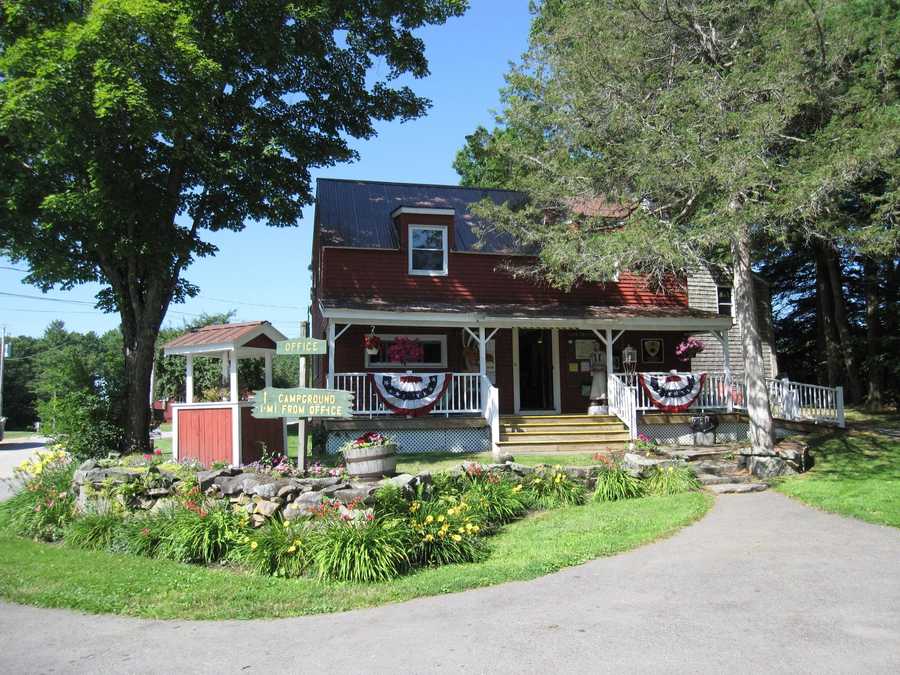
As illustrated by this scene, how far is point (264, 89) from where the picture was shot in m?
16.2

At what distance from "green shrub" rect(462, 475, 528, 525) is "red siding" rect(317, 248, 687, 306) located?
8198 mm

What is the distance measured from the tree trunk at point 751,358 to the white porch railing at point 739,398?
11.1 ft

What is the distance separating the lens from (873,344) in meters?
22.1

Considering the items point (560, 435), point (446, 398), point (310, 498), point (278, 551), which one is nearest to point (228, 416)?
point (310, 498)

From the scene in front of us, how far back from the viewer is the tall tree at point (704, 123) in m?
11.4

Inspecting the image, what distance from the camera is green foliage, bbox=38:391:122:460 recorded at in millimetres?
13414

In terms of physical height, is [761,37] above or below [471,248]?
above

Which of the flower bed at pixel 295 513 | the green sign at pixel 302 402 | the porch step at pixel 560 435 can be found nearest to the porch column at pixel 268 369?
the flower bed at pixel 295 513

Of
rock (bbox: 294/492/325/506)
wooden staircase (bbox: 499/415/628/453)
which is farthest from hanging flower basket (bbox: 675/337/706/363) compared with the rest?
rock (bbox: 294/492/325/506)

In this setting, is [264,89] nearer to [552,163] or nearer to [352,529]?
[552,163]

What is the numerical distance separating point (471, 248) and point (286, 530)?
12085 mm

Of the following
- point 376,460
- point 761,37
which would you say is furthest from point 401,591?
point 761,37

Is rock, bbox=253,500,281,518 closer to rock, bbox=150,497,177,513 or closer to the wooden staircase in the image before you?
rock, bbox=150,497,177,513

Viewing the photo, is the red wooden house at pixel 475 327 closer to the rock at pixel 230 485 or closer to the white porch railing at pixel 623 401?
the white porch railing at pixel 623 401
